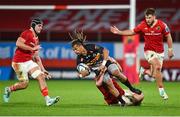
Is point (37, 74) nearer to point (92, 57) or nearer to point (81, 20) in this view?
point (92, 57)

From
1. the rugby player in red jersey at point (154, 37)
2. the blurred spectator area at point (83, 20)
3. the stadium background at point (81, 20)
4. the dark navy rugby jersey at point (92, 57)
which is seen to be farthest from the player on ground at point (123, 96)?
the blurred spectator area at point (83, 20)

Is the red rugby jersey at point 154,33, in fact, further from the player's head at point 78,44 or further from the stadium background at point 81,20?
the stadium background at point 81,20

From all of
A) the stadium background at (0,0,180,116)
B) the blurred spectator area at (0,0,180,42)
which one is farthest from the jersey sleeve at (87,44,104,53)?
the blurred spectator area at (0,0,180,42)

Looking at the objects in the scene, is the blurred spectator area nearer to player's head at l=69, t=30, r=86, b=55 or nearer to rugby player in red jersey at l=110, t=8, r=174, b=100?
rugby player in red jersey at l=110, t=8, r=174, b=100

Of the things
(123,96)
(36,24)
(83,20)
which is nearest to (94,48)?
(123,96)

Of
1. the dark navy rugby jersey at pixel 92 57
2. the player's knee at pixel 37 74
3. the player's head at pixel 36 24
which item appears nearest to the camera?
the dark navy rugby jersey at pixel 92 57

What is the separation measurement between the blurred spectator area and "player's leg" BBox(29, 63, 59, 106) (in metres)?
12.5

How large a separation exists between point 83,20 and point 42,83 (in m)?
13.5

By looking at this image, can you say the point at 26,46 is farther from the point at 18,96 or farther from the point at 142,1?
the point at 142,1

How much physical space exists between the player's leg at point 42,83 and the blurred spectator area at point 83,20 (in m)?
12.5

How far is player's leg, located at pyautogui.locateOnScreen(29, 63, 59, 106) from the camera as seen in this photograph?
42.3ft

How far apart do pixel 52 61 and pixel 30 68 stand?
34.1 feet

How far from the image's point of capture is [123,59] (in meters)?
23.3

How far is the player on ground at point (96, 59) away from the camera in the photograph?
12.7m
